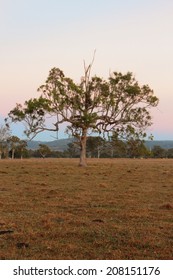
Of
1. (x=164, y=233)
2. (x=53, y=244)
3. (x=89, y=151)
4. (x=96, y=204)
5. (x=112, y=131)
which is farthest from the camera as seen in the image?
(x=89, y=151)

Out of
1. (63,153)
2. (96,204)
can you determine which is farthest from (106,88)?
(63,153)

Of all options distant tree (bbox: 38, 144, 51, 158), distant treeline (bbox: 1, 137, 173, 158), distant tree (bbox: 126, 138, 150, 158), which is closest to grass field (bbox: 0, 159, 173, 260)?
distant tree (bbox: 126, 138, 150, 158)

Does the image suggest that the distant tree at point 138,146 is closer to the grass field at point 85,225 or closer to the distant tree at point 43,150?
the grass field at point 85,225

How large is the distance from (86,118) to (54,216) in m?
29.9

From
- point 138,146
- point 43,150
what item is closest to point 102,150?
point 138,146

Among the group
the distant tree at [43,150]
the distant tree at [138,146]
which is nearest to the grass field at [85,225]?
the distant tree at [138,146]

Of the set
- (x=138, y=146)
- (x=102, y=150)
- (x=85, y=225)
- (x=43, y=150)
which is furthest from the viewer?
(x=43, y=150)

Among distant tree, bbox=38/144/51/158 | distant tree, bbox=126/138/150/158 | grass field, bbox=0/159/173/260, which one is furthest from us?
distant tree, bbox=38/144/51/158

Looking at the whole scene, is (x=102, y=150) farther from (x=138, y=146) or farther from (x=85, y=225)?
(x=85, y=225)

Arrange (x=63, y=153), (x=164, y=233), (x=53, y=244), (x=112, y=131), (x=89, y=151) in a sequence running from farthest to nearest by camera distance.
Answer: (x=63, y=153)
(x=89, y=151)
(x=112, y=131)
(x=164, y=233)
(x=53, y=244)

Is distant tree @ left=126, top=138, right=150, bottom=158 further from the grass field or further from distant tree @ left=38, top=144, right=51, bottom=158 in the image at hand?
distant tree @ left=38, top=144, right=51, bottom=158

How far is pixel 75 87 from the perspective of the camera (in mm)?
44094
